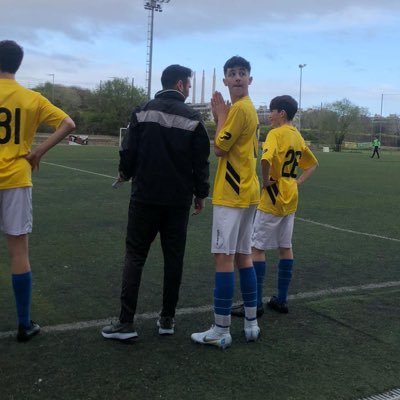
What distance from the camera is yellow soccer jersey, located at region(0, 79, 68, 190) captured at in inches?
143

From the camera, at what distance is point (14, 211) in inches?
145

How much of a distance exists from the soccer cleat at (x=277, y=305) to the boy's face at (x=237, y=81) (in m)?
1.89

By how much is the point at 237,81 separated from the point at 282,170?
1.06 m

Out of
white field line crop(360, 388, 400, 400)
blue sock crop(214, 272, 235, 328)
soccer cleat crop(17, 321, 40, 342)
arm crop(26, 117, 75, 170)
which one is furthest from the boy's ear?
white field line crop(360, 388, 400, 400)

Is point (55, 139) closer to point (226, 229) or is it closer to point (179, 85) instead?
point (179, 85)

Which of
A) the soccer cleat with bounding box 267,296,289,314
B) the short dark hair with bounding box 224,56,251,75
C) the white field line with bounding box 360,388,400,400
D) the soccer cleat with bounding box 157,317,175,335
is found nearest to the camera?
the white field line with bounding box 360,388,400,400

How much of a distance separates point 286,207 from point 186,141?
4.19ft

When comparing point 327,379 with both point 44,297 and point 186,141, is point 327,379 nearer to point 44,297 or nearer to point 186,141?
point 186,141

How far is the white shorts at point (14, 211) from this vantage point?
→ 12.1 feet

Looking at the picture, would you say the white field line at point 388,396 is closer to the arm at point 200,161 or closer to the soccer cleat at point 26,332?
the arm at point 200,161

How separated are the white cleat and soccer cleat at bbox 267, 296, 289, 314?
73cm

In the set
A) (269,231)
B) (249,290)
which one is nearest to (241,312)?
(249,290)

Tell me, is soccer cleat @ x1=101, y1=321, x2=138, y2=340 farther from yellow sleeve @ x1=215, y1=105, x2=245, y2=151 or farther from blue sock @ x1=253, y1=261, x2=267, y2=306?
yellow sleeve @ x1=215, y1=105, x2=245, y2=151

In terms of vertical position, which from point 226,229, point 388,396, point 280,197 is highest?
point 280,197
